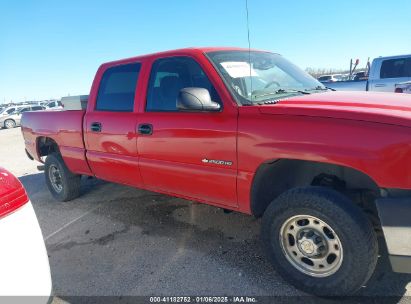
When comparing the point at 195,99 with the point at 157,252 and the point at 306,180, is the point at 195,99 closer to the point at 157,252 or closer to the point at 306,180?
the point at 306,180

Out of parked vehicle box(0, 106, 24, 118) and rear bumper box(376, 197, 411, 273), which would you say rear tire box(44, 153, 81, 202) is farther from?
parked vehicle box(0, 106, 24, 118)

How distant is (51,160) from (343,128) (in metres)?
4.41

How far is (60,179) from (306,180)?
385 cm

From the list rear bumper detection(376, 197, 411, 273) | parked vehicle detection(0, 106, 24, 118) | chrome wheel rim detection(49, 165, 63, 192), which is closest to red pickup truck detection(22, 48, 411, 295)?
rear bumper detection(376, 197, 411, 273)

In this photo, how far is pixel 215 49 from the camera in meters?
3.31

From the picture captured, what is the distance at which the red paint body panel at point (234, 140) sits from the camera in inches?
81.7

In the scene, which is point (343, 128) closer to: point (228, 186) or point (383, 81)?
point (228, 186)

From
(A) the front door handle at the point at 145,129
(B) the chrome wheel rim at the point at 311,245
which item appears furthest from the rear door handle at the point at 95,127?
(B) the chrome wheel rim at the point at 311,245

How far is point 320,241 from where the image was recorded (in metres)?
2.47

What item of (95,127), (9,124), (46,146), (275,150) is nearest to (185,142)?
(275,150)

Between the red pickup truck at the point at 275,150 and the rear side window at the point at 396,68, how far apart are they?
5.57 meters

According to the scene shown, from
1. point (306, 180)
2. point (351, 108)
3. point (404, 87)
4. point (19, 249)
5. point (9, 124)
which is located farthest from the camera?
point (9, 124)

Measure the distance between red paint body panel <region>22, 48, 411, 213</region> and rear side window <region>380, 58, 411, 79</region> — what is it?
5961mm

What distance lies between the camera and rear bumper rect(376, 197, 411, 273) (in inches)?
79.1
